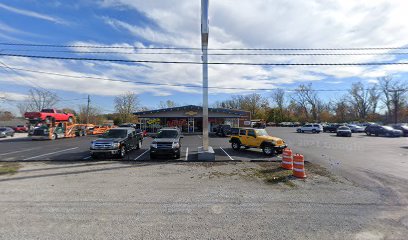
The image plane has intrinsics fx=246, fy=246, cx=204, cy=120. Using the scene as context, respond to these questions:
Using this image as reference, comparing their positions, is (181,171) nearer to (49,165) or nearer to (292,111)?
(49,165)

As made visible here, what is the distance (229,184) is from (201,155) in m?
5.25

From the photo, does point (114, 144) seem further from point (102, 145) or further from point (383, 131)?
point (383, 131)

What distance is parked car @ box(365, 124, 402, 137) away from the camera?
1353 inches

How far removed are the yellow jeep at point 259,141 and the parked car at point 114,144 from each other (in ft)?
24.8

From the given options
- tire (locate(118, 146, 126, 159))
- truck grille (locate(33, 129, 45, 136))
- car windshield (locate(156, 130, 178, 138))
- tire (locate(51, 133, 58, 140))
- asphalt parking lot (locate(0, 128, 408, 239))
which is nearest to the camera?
asphalt parking lot (locate(0, 128, 408, 239))


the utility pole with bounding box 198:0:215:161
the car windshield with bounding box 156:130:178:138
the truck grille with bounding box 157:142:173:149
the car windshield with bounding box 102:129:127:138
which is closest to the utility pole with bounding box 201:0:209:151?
the utility pole with bounding box 198:0:215:161

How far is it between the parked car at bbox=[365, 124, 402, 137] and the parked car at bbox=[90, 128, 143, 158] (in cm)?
3633

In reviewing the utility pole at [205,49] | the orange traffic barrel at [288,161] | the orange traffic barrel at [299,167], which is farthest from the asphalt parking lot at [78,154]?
the orange traffic barrel at [299,167]

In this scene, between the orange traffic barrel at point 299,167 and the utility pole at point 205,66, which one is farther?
the utility pole at point 205,66

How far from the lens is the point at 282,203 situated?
638 cm

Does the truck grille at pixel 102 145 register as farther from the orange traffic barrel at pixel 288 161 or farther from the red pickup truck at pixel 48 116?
the red pickup truck at pixel 48 116

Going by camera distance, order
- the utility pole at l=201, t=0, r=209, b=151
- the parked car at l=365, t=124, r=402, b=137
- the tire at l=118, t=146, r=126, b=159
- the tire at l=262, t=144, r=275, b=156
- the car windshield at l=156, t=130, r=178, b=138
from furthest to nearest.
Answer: the parked car at l=365, t=124, r=402, b=137 → the tire at l=262, t=144, r=275, b=156 → the car windshield at l=156, t=130, r=178, b=138 → the tire at l=118, t=146, r=126, b=159 → the utility pole at l=201, t=0, r=209, b=151

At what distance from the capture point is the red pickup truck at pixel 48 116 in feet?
92.7

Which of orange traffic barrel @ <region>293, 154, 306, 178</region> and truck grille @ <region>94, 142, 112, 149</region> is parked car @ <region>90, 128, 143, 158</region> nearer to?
truck grille @ <region>94, 142, 112, 149</region>
